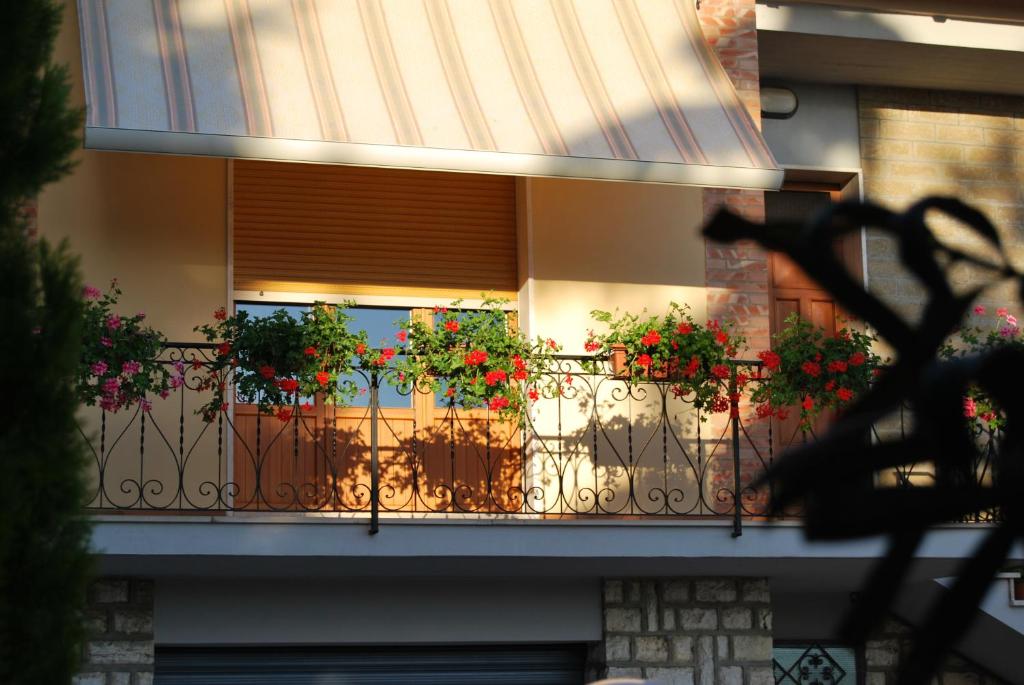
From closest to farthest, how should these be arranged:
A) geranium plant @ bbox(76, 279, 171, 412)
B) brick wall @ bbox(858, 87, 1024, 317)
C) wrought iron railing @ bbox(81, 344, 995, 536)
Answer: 1. geranium plant @ bbox(76, 279, 171, 412)
2. wrought iron railing @ bbox(81, 344, 995, 536)
3. brick wall @ bbox(858, 87, 1024, 317)

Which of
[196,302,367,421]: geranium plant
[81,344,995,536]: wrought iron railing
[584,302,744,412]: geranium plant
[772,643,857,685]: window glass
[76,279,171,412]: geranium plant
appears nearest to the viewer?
[76,279,171,412]: geranium plant

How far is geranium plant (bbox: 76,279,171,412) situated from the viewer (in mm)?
7340

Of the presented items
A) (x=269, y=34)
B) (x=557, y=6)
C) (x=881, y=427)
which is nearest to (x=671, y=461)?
(x=881, y=427)

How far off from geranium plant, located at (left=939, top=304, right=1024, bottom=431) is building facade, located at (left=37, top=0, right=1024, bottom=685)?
19.5 inches

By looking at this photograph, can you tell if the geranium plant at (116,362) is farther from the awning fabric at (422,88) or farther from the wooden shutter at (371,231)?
the wooden shutter at (371,231)

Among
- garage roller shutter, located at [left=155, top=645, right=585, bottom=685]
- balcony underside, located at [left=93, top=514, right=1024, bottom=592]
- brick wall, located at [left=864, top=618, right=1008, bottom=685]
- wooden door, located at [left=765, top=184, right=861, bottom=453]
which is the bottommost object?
brick wall, located at [left=864, top=618, right=1008, bottom=685]

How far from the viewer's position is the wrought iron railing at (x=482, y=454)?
28.0ft

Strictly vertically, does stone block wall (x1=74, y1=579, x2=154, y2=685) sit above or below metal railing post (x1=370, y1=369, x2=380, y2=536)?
below

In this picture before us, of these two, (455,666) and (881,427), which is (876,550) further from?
(455,666)

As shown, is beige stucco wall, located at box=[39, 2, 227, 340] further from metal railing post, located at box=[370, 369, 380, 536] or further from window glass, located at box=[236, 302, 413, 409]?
metal railing post, located at box=[370, 369, 380, 536]

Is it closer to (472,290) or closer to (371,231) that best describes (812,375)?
(472,290)

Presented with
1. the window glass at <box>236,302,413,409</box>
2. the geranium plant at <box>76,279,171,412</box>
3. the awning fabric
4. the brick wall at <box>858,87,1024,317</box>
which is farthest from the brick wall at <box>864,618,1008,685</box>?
the geranium plant at <box>76,279,171,412</box>

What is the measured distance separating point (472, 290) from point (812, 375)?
241cm

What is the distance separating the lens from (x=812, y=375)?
27.2ft
